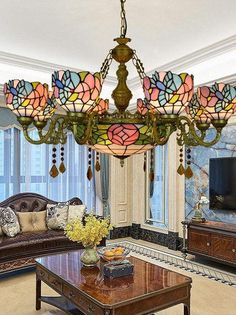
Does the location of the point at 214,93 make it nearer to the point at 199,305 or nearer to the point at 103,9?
the point at 103,9

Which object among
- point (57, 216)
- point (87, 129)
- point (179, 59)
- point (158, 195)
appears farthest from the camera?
point (158, 195)

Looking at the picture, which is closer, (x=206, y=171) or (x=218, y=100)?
(x=218, y=100)

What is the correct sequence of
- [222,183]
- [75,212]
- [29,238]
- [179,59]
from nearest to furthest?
1. [29,238]
2. [179,59]
3. [222,183]
4. [75,212]

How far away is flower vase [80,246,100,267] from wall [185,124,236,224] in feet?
8.55

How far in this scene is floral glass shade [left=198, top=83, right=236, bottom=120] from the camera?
1954 millimetres

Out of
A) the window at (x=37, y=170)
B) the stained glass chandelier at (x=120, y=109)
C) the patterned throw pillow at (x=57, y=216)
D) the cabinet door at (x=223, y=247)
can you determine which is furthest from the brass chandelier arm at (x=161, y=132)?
the window at (x=37, y=170)

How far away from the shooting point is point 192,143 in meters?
2.07

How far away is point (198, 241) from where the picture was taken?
16.7 ft

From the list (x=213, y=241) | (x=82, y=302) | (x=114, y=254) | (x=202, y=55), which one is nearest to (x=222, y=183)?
(x=213, y=241)

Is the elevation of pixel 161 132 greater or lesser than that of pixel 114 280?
greater

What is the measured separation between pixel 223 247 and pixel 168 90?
365cm

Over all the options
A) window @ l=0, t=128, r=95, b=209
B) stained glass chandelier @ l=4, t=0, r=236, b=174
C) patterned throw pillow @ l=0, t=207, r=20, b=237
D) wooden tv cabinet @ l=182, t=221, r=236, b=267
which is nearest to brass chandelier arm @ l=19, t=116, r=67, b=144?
stained glass chandelier @ l=4, t=0, r=236, b=174

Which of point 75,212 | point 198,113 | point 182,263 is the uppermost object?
point 198,113

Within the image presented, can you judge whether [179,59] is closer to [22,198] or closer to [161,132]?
[22,198]
